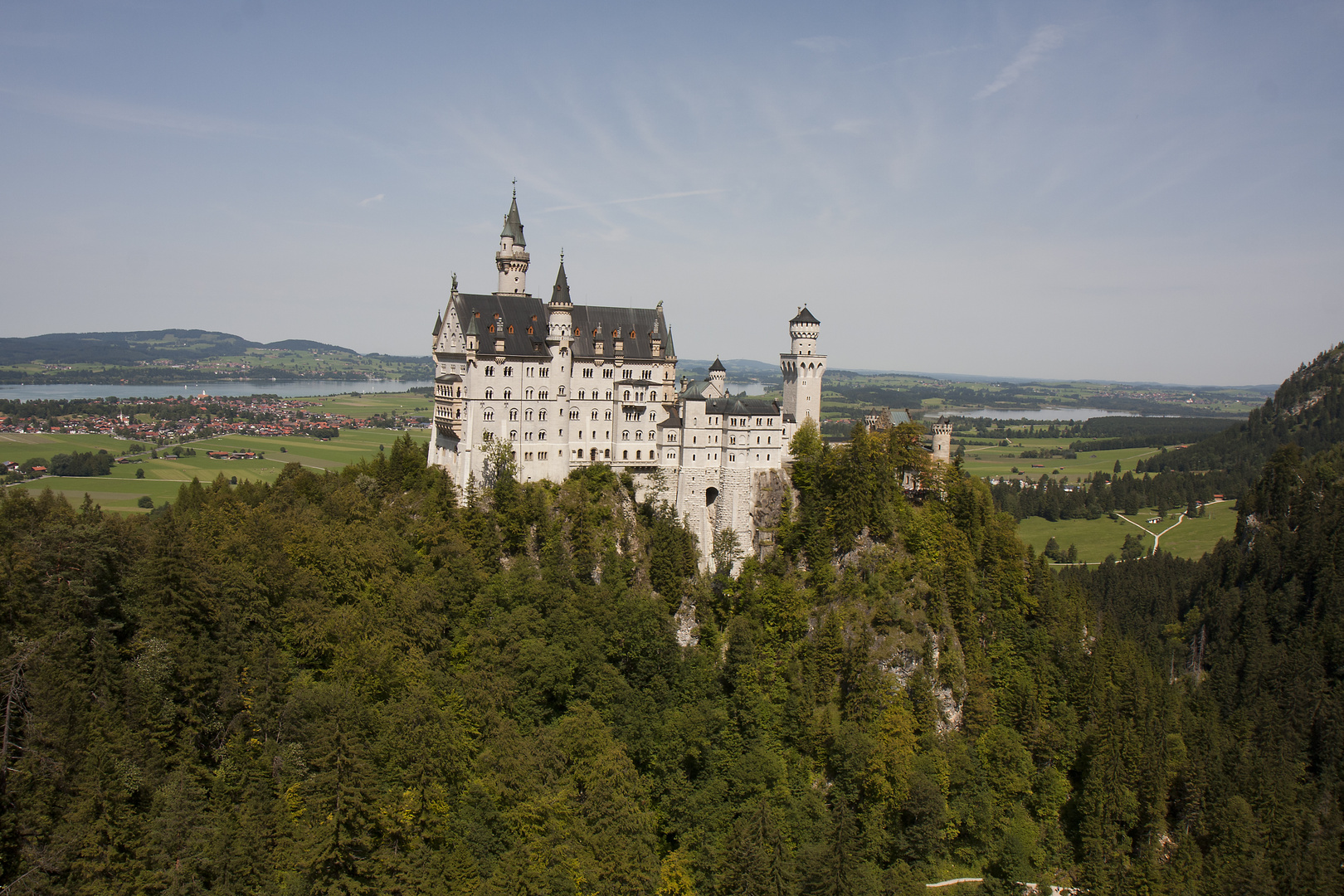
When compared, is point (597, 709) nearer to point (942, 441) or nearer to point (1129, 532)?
point (942, 441)

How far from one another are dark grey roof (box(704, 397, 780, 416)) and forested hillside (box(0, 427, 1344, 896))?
466 cm

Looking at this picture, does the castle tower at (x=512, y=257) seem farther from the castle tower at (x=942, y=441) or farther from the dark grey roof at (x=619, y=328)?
the castle tower at (x=942, y=441)

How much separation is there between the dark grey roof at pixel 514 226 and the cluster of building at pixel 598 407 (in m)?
0.55

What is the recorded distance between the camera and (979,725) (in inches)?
2343

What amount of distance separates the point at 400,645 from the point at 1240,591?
92.9 metres

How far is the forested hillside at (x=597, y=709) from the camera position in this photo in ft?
131

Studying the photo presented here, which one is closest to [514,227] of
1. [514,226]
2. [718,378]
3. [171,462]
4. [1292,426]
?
[514,226]

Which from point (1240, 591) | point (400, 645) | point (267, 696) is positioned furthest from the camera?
point (1240, 591)

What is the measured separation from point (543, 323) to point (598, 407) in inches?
311

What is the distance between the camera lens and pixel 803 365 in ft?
231

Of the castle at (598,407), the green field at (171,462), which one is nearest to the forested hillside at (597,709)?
the castle at (598,407)

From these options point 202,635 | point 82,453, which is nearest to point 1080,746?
point 202,635

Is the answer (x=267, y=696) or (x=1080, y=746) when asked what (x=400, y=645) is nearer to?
(x=267, y=696)

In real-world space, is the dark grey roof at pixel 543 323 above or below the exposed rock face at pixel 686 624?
above
